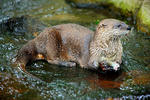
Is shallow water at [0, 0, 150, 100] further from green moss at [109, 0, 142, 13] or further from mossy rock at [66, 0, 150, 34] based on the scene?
green moss at [109, 0, 142, 13]

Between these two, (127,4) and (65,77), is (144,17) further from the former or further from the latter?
(65,77)

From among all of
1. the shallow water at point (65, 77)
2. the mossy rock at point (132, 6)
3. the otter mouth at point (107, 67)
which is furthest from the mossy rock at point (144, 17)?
the otter mouth at point (107, 67)

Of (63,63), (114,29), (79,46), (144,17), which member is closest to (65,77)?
(63,63)

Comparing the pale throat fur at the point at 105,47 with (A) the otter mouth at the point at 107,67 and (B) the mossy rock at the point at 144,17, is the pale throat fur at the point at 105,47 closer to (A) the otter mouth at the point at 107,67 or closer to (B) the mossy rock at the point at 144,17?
(A) the otter mouth at the point at 107,67

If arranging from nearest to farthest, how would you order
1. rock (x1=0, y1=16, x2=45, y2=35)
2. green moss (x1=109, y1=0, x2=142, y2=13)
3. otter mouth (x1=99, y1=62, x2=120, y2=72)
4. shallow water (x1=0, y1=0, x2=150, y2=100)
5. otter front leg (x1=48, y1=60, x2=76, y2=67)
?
1. shallow water (x1=0, y1=0, x2=150, y2=100)
2. otter mouth (x1=99, y1=62, x2=120, y2=72)
3. otter front leg (x1=48, y1=60, x2=76, y2=67)
4. rock (x1=0, y1=16, x2=45, y2=35)
5. green moss (x1=109, y1=0, x2=142, y2=13)

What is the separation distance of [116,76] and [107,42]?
56 centimetres

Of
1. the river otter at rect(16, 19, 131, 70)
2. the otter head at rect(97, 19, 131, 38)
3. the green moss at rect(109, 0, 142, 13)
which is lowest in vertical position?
the river otter at rect(16, 19, 131, 70)

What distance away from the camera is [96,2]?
24.9ft

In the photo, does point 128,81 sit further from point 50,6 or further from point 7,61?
point 50,6

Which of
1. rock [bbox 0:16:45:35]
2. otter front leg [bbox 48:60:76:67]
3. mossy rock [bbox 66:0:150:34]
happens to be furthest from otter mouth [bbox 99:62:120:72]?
rock [bbox 0:16:45:35]

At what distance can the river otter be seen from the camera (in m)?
4.11

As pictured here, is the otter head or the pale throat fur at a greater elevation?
the otter head

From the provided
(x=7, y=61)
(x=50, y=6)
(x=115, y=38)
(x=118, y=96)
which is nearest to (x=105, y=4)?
(x=50, y=6)

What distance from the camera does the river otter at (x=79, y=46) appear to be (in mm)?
4105
